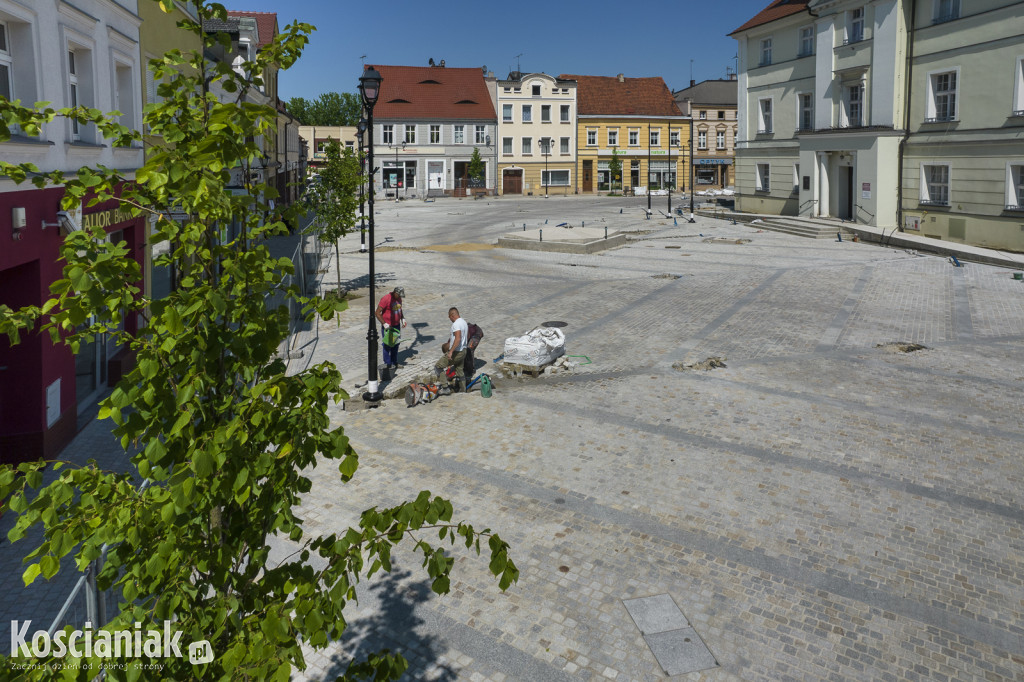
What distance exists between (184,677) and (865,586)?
22.2ft

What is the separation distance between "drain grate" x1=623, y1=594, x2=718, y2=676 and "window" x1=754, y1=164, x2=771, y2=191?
41490mm

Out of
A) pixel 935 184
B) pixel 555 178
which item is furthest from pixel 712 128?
pixel 935 184

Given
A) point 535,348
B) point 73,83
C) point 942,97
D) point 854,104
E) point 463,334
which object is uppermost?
point 854,104

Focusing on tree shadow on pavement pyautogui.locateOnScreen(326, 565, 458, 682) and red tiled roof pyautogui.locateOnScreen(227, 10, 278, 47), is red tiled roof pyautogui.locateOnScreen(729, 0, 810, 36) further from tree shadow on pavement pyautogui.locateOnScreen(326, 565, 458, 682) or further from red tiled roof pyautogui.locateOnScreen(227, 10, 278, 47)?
tree shadow on pavement pyautogui.locateOnScreen(326, 565, 458, 682)

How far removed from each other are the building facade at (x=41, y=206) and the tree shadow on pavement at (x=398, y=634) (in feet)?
17.7

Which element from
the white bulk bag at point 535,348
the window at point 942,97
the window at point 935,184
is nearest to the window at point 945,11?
the window at point 942,97

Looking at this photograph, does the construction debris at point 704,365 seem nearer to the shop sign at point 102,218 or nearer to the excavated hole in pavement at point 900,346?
the excavated hole in pavement at point 900,346

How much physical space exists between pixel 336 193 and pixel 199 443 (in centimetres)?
2107

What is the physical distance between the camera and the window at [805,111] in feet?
135

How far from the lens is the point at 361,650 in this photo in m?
7.11

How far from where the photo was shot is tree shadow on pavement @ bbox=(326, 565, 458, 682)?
22.5 feet

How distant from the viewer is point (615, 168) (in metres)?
77.1

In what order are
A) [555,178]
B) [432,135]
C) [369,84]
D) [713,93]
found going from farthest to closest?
[713,93] < [555,178] < [432,135] < [369,84]

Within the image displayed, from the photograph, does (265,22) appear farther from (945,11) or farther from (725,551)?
(725,551)
